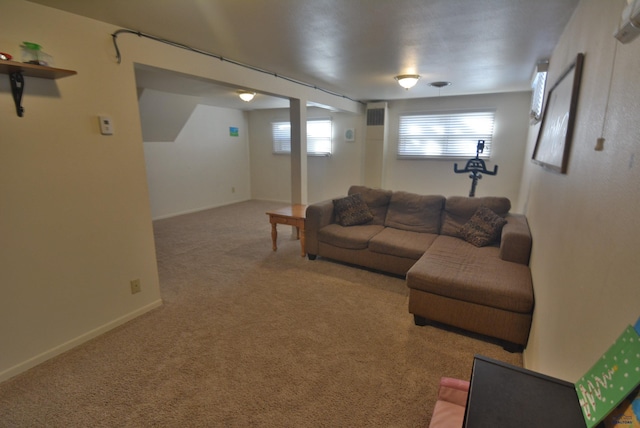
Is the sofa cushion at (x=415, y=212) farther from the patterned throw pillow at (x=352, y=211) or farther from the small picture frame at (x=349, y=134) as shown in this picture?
the small picture frame at (x=349, y=134)

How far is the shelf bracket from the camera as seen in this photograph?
→ 66.8 inches

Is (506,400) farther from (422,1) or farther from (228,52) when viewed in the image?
(228,52)

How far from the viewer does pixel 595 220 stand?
1.00 meters

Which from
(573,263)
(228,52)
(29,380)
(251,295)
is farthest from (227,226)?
(573,263)

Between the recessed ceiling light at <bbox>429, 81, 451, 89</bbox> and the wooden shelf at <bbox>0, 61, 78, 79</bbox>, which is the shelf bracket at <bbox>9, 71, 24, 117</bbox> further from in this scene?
the recessed ceiling light at <bbox>429, 81, 451, 89</bbox>

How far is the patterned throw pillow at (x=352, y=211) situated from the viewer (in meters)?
3.71

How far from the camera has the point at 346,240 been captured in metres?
3.40

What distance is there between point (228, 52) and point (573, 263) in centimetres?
292

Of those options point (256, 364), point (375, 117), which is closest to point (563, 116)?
point (256, 364)

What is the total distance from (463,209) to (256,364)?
103 inches

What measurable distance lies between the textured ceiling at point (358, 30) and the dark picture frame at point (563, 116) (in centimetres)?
49

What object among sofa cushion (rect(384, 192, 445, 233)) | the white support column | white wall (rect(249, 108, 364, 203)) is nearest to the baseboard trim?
the white support column

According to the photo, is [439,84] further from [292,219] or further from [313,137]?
[313,137]

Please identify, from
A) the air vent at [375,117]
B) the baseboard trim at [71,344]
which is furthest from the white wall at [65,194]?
the air vent at [375,117]
